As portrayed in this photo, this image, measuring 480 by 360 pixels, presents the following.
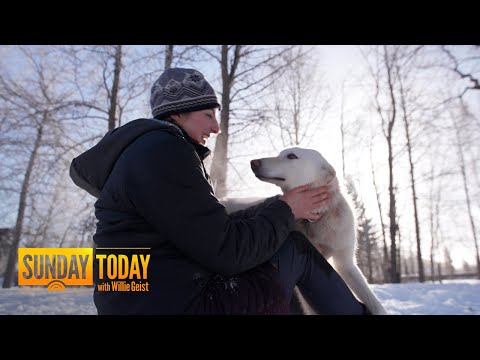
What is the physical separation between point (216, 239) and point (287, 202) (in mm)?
462

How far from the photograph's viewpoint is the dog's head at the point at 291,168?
9.02ft

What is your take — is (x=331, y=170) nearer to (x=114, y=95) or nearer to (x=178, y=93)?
(x=178, y=93)

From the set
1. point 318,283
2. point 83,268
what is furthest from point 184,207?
point 83,268

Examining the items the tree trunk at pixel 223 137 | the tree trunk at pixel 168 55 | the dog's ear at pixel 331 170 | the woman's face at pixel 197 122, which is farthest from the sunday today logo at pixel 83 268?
the tree trunk at pixel 168 55

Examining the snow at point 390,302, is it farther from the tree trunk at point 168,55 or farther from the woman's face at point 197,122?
the tree trunk at point 168,55

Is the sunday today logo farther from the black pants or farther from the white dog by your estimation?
the white dog

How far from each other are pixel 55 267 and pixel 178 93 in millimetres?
1341

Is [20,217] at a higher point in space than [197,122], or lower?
higher

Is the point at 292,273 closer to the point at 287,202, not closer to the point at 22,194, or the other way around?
the point at 287,202

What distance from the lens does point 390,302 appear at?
628 cm

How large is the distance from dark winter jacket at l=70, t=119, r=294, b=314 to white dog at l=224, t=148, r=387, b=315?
40.1 inches
